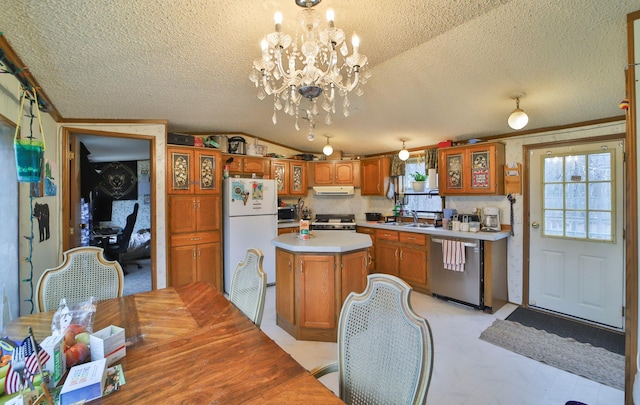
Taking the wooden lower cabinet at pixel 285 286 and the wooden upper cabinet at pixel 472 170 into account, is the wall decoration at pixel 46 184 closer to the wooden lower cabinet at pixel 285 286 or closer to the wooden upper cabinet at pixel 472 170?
the wooden lower cabinet at pixel 285 286

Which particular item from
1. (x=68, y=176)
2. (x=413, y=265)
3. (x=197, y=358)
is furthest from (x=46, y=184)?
(x=413, y=265)

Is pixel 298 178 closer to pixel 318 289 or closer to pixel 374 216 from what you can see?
pixel 374 216

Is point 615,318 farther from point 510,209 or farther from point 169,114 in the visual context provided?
point 169,114

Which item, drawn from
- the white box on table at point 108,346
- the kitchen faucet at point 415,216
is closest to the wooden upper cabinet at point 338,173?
the kitchen faucet at point 415,216

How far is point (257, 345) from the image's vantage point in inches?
47.3

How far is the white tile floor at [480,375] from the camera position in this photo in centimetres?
190

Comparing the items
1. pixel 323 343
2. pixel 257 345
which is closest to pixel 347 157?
pixel 323 343

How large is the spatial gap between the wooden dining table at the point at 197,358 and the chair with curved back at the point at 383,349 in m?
0.25

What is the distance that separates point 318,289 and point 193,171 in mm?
2285

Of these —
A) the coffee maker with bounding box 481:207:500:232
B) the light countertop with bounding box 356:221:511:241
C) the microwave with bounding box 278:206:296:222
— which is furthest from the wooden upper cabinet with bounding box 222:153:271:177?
the coffee maker with bounding box 481:207:500:232

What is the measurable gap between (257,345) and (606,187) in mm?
3678

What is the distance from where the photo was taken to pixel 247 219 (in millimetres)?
3947

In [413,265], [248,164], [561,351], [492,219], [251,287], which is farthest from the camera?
[248,164]

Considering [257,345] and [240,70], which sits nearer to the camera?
[257,345]
